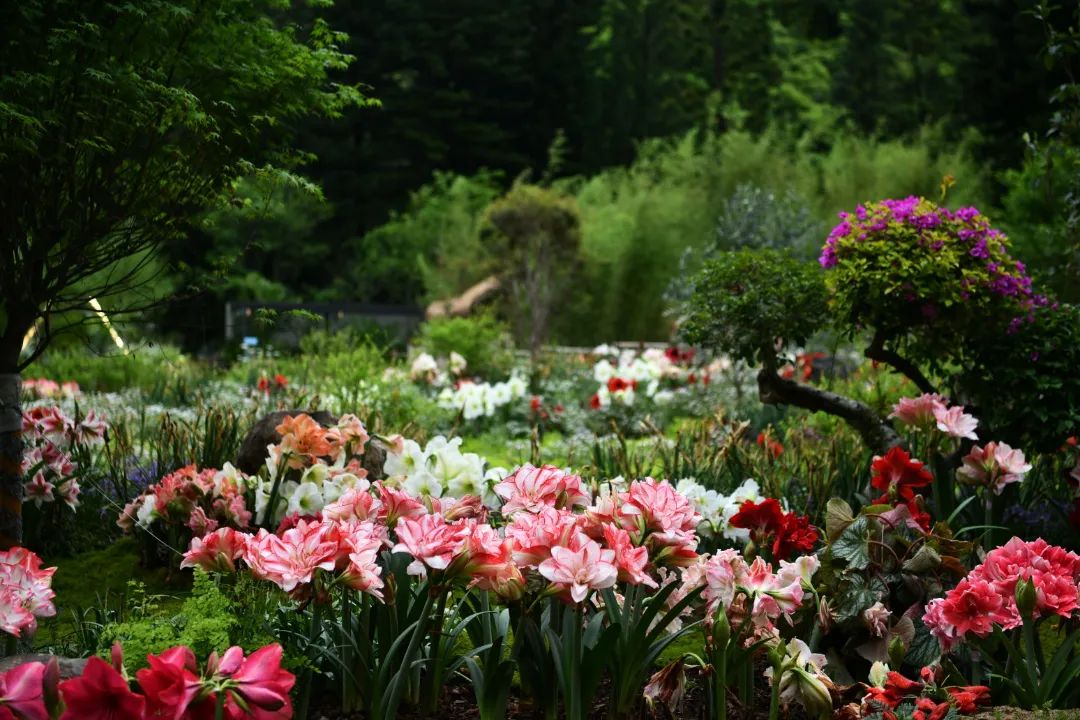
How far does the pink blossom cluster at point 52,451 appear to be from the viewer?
4.32m

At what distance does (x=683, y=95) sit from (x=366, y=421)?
25903mm

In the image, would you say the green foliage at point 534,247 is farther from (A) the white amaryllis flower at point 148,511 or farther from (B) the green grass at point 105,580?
(A) the white amaryllis flower at point 148,511

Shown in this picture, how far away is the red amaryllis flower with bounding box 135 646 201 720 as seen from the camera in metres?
1.74

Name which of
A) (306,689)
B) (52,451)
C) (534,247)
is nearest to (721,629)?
(306,689)

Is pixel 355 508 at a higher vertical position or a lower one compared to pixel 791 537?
higher

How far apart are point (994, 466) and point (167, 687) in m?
2.70

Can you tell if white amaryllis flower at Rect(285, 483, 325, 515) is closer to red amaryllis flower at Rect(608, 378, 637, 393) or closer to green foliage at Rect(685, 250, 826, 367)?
green foliage at Rect(685, 250, 826, 367)

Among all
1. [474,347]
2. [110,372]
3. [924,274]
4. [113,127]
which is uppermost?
[113,127]

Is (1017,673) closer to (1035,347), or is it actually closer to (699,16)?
(1035,347)

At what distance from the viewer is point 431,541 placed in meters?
2.33

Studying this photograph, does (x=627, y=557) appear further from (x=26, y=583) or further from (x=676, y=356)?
(x=676, y=356)

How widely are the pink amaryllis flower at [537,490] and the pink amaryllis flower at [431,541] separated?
0.90ft

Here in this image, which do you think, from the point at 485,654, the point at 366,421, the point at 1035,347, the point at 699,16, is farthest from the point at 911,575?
the point at 699,16

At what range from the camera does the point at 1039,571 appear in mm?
2605
